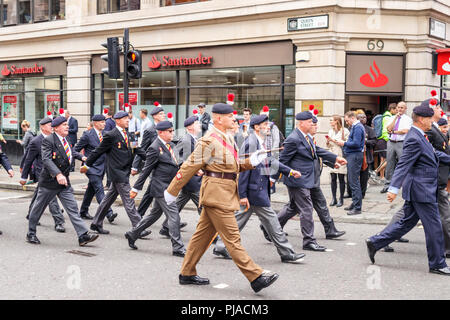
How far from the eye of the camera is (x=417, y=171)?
660 cm

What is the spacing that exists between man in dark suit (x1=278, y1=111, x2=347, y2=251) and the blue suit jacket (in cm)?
142

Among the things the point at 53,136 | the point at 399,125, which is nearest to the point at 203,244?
the point at 53,136

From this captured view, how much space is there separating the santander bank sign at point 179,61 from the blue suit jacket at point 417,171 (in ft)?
35.8

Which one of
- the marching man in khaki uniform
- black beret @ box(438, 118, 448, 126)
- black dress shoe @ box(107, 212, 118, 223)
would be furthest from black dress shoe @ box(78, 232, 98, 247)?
black beret @ box(438, 118, 448, 126)

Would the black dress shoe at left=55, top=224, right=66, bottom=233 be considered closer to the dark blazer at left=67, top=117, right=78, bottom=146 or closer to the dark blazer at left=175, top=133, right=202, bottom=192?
the dark blazer at left=175, top=133, right=202, bottom=192

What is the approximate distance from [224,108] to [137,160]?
4.85m

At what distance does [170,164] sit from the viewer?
8016 mm

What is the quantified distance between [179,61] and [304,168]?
1038cm

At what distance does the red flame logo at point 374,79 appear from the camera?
14.6 metres

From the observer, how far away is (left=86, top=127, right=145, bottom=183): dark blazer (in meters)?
8.87

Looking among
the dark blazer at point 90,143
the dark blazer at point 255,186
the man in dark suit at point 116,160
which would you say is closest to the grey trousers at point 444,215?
the dark blazer at point 255,186

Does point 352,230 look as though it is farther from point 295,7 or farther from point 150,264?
point 295,7

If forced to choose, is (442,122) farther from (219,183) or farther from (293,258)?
(219,183)

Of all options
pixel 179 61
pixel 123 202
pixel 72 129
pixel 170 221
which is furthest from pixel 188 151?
pixel 72 129
